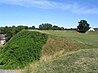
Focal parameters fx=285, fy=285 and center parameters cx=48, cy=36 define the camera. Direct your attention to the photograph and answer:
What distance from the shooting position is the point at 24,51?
90.3 ft

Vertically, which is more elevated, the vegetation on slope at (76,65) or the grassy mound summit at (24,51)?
the vegetation on slope at (76,65)

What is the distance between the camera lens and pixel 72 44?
1071 inches

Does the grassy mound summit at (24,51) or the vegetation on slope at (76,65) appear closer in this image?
the vegetation on slope at (76,65)

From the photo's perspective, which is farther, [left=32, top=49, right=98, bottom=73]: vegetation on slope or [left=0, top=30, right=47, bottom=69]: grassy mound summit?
[left=0, top=30, right=47, bottom=69]: grassy mound summit

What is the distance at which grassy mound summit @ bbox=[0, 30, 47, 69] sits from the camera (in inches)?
1027

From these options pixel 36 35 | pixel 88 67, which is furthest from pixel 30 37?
pixel 88 67

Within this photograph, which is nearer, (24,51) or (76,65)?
(76,65)

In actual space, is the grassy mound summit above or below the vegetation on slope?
below

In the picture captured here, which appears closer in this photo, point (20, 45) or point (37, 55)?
point (37, 55)

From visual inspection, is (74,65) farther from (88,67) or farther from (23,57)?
(23,57)

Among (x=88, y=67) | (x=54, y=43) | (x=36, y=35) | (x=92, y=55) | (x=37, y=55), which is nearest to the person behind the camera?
(x=88, y=67)

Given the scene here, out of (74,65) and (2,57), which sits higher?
(74,65)

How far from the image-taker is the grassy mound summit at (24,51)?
2609 cm

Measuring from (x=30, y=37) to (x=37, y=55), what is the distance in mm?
4798
